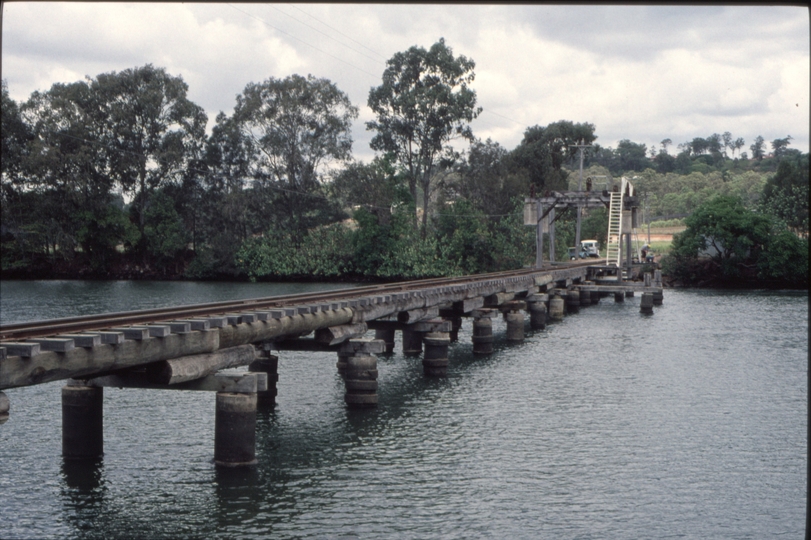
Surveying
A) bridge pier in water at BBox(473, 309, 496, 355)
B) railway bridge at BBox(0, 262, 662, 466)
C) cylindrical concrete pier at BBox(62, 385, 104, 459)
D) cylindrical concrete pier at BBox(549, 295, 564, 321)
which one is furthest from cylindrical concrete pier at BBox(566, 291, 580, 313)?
cylindrical concrete pier at BBox(62, 385, 104, 459)

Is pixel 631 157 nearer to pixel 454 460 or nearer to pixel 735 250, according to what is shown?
pixel 735 250

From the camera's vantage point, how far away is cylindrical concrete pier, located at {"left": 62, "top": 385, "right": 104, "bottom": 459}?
1466 centimetres

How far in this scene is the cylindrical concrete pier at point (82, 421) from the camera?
48.1 ft

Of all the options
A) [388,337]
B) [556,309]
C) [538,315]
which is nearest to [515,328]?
[538,315]

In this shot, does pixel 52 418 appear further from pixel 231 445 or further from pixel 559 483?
pixel 559 483

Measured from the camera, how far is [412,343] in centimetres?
3077

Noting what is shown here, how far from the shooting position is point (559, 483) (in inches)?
578

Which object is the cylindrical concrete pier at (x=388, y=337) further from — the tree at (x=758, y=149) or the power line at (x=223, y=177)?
the tree at (x=758, y=149)

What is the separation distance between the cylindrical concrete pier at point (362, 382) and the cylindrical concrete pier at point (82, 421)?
6.26 meters

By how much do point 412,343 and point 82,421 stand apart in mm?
16860

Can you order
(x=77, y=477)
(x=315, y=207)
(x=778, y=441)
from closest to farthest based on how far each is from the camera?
(x=77, y=477)
(x=778, y=441)
(x=315, y=207)

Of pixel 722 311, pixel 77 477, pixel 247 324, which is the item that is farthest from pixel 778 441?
pixel 722 311

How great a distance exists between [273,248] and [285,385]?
55.8 m

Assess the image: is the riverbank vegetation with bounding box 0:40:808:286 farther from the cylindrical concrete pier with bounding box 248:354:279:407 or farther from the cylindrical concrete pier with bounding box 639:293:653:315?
the cylindrical concrete pier with bounding box 248:354:279:407
